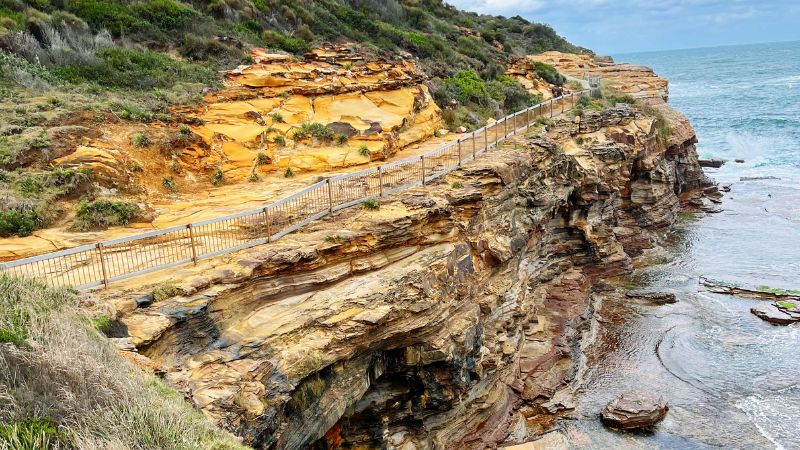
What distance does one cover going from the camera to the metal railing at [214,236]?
9.83 metres

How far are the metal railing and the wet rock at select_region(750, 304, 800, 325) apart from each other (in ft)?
46.0

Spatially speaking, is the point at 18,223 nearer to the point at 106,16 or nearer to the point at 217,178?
the point at 217,178

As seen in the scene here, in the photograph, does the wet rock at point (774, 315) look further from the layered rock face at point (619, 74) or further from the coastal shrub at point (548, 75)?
the coastal shrub at point (548, 75)

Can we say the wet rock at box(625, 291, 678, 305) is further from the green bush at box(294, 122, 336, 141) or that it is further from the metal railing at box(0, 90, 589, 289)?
the green bush at box(294, 122, 336, 141)

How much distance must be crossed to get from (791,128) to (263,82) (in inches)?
2323

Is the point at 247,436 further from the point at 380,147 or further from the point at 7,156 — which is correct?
the point at 380,147

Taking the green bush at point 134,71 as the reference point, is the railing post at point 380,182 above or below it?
below

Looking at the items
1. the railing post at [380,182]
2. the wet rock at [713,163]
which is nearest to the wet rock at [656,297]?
the railing post at [380,182]

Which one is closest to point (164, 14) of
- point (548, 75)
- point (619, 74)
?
point (548, 75)

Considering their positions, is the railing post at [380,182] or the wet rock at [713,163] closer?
the railing post at [380,182]

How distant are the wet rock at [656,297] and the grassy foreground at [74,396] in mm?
20636

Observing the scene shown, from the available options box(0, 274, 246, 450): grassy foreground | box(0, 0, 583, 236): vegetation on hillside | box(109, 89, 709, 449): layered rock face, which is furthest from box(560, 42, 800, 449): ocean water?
box(0, 274, 246, 450): grassy foreground

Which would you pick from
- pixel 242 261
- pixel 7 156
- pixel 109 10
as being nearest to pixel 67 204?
pixel 7 156

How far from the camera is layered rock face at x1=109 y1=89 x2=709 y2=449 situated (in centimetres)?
968
